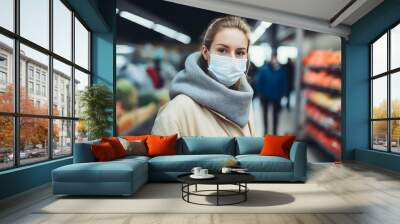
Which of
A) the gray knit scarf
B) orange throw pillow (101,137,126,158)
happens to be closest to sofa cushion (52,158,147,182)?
orange throw pillow (101,137,126,158)

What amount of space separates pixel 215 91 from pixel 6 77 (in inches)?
183

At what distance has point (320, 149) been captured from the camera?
8.89m

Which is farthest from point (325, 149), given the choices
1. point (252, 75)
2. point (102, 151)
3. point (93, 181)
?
point (93, 181)

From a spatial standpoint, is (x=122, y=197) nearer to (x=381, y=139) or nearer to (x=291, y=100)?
(x=291, y=100)

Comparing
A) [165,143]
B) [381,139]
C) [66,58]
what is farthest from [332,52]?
[66,58]

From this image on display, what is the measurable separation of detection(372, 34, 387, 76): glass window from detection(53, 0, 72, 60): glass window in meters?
6.80

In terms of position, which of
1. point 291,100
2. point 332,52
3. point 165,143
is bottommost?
point 165,143

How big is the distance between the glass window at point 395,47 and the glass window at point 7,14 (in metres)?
7.20

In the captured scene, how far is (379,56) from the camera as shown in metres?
8.70

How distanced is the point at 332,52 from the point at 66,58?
19.8ft

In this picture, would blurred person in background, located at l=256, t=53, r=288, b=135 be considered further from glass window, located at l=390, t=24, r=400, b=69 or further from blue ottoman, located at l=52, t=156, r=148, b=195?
blue ottoman, located at l=52, t=156, r=148, b=195

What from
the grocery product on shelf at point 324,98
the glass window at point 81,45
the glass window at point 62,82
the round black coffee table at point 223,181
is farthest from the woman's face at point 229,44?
the round black coffee table at point 223,181

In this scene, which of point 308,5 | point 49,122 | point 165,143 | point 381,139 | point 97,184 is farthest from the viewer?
point 381,139

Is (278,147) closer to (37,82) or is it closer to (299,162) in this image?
(299,162)
